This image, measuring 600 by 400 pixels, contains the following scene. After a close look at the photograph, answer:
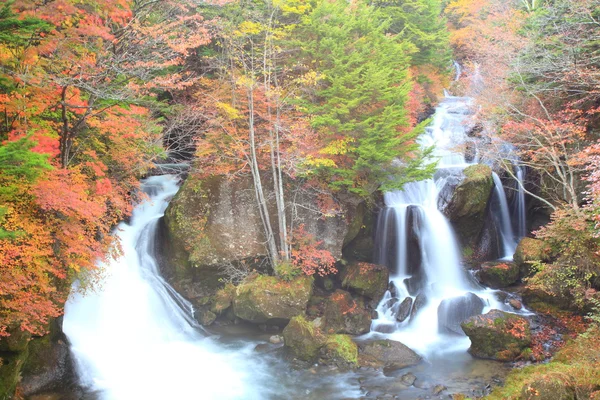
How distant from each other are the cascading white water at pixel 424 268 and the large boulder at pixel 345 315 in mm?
449

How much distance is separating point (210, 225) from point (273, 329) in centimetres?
416

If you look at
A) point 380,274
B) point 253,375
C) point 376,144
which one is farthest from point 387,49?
point 253,375

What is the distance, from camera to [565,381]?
6.27 meters

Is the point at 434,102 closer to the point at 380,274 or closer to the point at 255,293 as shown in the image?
the point at 380,274

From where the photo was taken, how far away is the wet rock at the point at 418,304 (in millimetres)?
12984

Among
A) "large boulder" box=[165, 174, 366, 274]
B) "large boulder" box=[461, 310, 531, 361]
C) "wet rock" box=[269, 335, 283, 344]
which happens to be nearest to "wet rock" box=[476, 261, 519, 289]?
"large boulder" box=[461, 310, 531, 361]

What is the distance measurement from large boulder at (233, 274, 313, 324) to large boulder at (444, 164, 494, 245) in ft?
22.6

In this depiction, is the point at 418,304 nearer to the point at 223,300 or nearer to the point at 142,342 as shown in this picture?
the point at 223,300

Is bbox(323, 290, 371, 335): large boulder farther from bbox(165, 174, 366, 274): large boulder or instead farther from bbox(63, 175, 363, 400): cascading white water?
bbox(63, 175, 363, 400): cascading white water

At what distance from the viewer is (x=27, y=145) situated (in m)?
5.94

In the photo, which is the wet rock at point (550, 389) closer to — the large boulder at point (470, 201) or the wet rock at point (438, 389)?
the wet rock at point (438, 389)

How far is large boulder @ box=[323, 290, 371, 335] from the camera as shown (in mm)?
12538

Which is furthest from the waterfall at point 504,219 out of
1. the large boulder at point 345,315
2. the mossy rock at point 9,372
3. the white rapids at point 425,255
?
the mossy rock at point 9,372

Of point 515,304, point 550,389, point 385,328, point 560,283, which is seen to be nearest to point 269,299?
point 385,328
